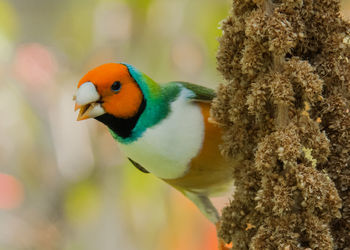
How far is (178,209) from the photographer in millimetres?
2785

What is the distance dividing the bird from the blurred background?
126 centimetres

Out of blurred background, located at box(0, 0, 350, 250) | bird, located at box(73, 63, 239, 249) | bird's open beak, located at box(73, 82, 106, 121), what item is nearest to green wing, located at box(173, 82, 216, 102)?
bird, located at box(73, 63, 239, 249)

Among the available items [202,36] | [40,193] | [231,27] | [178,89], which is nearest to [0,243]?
[40,193]

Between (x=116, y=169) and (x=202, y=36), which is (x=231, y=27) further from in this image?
(x=116, y=169)

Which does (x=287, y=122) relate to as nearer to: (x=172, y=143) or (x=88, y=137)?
(x=172, y=143)

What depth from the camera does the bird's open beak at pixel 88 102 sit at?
4.04 ft

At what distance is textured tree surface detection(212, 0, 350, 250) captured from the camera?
863 millimetres

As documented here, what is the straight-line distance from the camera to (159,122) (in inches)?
55.9

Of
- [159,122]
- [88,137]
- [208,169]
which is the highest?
[159,122]

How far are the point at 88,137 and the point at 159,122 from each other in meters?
1.59

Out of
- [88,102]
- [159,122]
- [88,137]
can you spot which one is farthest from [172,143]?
[88,137]

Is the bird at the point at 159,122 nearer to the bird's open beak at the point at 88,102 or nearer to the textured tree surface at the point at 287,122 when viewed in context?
the bird's open beak at the point at 88,102

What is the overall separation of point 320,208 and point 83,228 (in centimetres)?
259

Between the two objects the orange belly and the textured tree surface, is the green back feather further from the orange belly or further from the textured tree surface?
the textured tree surface
